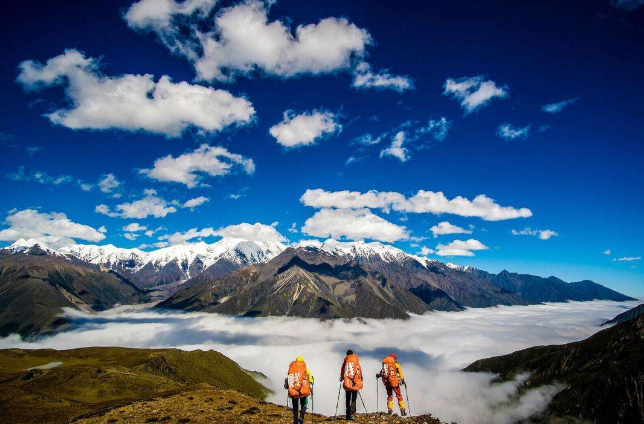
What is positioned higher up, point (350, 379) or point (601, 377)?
point (350, 379)

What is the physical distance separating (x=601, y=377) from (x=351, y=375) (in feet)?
452

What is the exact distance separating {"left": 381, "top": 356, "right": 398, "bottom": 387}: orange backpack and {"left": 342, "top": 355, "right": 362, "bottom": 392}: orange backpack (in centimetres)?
290

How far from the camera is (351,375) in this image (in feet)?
95.5

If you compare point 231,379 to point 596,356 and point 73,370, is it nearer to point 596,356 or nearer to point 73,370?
point 73,370

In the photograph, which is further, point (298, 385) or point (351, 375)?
point (351, 375)

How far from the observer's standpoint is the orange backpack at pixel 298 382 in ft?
87.1

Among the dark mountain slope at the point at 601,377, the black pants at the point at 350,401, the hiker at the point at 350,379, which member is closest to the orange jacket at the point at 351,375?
the hiker at the point at 350,379

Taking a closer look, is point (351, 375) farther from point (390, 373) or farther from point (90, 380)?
point (90, 380)

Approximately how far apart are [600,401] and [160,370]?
175970mm

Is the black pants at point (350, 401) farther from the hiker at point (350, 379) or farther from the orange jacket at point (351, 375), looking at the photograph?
the orange jacket at point (351, 375)

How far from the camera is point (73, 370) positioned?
391 feet

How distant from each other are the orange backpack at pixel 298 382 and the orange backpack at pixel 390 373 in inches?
306

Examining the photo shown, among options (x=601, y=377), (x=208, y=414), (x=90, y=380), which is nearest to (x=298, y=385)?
(x=208, y=414)

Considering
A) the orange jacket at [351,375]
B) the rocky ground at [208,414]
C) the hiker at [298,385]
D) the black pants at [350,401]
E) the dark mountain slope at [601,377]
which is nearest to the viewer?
the hiker at [298,385]
